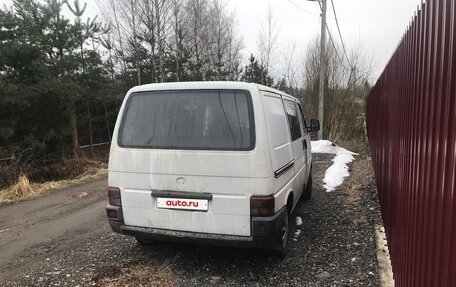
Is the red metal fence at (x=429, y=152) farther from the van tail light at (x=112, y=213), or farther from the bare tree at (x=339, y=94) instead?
the bare tree at (x=339, y=94)

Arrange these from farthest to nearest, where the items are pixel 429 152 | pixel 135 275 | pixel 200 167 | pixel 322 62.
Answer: pixel 322 62 < pixel 135 275 < pixel 200 167 < pixel 429 152

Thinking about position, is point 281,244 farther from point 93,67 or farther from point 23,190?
point 93,67

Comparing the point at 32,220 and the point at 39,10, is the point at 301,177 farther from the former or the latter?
the point at 39,10

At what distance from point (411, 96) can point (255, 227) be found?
1.86m

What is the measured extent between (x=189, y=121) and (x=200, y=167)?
527mm

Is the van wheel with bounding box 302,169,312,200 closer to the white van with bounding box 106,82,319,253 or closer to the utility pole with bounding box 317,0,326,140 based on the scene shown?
the white van with bounding box 106,82,319,253

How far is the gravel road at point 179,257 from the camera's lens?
4.01 metres

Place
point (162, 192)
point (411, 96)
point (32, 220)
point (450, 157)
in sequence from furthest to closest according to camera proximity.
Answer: point (32, 220)
point (162, 192)
point (411, 96)
point (450, 157)

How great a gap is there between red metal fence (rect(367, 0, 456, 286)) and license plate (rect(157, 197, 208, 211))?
1.88 m

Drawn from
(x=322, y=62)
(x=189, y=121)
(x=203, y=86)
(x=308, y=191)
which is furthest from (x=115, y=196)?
(x=322, y=62)

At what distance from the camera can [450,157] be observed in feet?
5.60

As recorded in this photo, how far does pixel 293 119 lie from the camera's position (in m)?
5.82

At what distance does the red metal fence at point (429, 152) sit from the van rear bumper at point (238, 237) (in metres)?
1.19

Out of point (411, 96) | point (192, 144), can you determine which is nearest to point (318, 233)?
point (192, 144)
